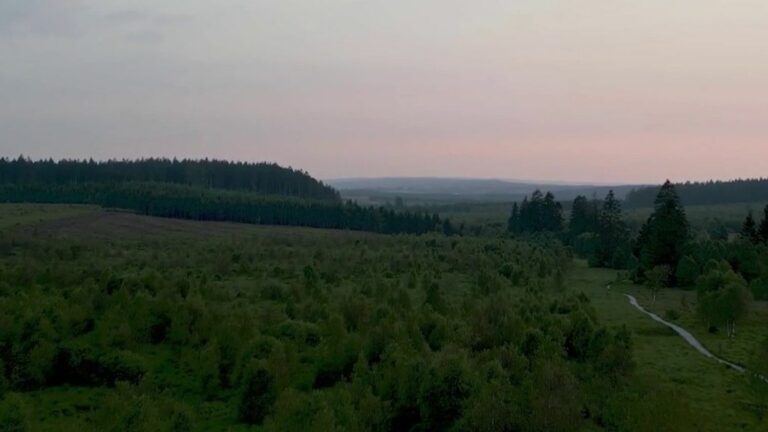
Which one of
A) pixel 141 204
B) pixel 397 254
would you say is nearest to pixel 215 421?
pixel 397 254

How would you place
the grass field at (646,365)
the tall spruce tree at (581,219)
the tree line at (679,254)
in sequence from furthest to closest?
the tall spruce tree at (581,219) → the tree line at (679,254) → the grass field at (646,365)

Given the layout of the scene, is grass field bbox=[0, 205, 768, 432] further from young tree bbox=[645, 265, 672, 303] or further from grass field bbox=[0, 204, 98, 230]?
grass field bbox=[0, 204, 98, 230]

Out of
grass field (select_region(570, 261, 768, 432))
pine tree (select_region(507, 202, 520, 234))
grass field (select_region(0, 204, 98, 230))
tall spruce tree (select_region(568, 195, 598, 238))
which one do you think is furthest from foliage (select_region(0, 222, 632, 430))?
pine tree (select_region(507, 202, 520, 234))

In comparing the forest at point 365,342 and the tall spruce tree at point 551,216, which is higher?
the tall spruce tree at point 551,216

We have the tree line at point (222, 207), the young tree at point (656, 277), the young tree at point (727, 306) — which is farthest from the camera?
the tree line at point (222, 207)

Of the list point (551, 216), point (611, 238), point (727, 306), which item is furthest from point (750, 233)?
point (551, 216)

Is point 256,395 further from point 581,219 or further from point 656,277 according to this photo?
point 581,219

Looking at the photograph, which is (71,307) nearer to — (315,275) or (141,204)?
(315,275)

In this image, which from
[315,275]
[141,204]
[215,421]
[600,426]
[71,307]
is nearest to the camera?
[600,426]

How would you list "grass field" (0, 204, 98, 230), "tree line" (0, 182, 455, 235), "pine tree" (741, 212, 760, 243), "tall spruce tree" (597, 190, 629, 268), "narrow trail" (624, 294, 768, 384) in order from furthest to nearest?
1. "tree line" (0, 182, 455, 235)
2. "grass field" (0, 204, 98, 230)
3. "tall spruce tree" (597, 190, 629, 268)
4. "pine tree" (741, 212, 760, 243)
5. "narrow trail" (624, 294, 768, 384)

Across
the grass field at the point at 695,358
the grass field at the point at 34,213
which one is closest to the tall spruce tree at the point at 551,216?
the grass field at the point at 695,358

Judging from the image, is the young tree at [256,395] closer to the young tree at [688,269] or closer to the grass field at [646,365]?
the grass field at [646,365]
